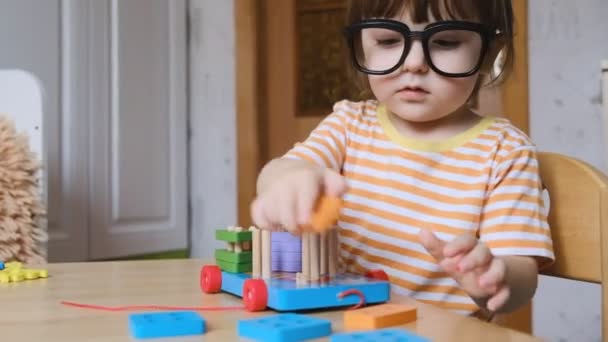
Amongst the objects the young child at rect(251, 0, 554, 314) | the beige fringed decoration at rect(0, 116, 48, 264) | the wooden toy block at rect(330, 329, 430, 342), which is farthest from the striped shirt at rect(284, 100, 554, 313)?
the beige fringed decoration at rect(0, 116, 48, 264)

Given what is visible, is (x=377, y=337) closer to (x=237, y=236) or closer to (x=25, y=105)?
(x=237, y=236)

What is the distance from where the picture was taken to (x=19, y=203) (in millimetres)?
1205

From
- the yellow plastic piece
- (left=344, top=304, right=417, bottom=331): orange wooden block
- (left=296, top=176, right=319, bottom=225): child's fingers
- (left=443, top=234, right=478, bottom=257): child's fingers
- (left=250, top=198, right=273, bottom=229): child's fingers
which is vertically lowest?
the yellow plastic piece

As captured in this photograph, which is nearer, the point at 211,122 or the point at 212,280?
the point at 212,280

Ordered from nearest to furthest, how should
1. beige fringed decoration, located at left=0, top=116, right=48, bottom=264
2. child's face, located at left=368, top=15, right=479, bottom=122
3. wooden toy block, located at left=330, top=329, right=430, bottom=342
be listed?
1. wooden toy block, located at left=330, top=329, right=430, bottom=342
2. child's face, located at left=368, top=15, right=479, bottom=122
3. beige fringed decoration, located at left=0, top=116, right=48, bottom=264

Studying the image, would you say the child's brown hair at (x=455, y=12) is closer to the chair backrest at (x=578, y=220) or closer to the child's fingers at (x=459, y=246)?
the chair backrest at (x=578, y=220)

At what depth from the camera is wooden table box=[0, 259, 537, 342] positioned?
46 centimetres

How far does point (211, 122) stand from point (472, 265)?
1.99 m

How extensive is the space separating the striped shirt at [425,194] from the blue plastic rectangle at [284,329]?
1.06 feet

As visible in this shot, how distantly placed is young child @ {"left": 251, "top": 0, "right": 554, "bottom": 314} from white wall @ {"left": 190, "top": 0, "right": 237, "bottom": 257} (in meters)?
1.55

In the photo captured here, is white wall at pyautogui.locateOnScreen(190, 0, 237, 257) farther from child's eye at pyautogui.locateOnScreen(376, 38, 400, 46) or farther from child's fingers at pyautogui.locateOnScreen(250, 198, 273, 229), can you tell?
child's fingers at pyautogui.locateOnScreen(250, 198, 273, 229)

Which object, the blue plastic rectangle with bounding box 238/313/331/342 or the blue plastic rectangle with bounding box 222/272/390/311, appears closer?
the blue plastic rectangle with bounding box 238/313/331/342

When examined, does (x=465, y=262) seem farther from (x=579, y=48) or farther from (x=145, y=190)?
(x=145, y=190)

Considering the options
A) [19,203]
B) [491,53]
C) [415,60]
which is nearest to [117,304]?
[415,60]
